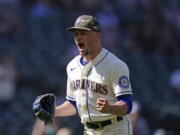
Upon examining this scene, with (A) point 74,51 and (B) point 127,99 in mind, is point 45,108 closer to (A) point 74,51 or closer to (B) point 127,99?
(B) point 127,99

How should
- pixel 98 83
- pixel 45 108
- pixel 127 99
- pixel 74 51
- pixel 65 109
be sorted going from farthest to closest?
pixel 74 51, pixel 65 109, pixel 45 108, pixel 98 83, pixel 127 99

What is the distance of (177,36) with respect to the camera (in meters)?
14.6

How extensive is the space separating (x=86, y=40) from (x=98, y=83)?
15.2 inches

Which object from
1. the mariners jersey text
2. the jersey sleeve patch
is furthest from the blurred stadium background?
the jersey sleeve patch

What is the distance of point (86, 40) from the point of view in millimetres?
6359

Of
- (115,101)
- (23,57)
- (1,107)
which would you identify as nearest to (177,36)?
(23,57)

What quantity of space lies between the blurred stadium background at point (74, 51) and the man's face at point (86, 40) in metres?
4.46

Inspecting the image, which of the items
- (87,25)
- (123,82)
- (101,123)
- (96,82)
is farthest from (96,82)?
(87,25)

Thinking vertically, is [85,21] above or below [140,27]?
above

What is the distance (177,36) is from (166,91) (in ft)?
5.34

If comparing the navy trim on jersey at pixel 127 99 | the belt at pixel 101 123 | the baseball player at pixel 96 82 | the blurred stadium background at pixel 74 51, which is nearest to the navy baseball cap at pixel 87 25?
→ the baseball player at pixel 96 82

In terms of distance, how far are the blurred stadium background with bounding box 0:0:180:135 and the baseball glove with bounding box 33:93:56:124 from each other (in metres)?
4.07

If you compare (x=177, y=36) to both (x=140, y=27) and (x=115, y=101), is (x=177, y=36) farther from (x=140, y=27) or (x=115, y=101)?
(x=115, y=101)

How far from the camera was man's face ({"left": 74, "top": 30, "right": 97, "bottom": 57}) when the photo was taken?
251 inches
